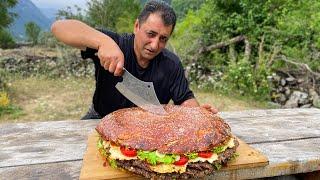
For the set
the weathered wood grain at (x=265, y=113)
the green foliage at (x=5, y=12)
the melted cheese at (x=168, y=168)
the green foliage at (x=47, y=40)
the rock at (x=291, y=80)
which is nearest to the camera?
the melted cheese at (x=168, y=168)

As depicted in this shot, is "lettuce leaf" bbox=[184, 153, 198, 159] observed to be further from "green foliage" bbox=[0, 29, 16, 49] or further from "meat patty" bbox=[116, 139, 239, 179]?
"green foliage" bbox=[0, 29, 16, 49]

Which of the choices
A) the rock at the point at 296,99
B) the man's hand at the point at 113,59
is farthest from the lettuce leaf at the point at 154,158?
the rock at the point at 296,99

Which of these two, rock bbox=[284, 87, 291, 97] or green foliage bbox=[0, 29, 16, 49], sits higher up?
rock bbox=[284, 87, 291, 97]

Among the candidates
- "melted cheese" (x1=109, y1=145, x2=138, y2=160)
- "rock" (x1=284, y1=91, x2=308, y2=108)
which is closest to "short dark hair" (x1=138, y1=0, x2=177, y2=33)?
"melted cheese" (x1=109, y1=145, x2=138, y2=160)

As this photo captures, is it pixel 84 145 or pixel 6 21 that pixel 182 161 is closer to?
pixel 84 145

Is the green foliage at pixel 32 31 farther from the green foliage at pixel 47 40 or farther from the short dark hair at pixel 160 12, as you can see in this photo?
the short dark hair at pixel 160 12

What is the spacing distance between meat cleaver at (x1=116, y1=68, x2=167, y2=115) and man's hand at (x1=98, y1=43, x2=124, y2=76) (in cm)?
6

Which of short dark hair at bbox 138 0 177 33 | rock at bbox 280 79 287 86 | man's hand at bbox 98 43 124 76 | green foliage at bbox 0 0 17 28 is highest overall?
short dark hair at bbox 138 0 177 33

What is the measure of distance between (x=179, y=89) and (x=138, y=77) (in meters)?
0.37

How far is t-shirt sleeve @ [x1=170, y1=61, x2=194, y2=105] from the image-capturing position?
3.44 m

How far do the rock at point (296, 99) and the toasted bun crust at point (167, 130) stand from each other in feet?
22.4

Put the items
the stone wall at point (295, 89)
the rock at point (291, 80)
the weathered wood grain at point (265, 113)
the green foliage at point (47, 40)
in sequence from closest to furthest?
the weathered wood grain at point (265, 113) < the stone wall at point (295, 89) < the rock at point (291, 80) < the green foliage at point (47, 40)

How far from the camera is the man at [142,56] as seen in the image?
3033mm

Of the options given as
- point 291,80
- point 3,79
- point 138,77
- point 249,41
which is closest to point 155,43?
point 138,77
